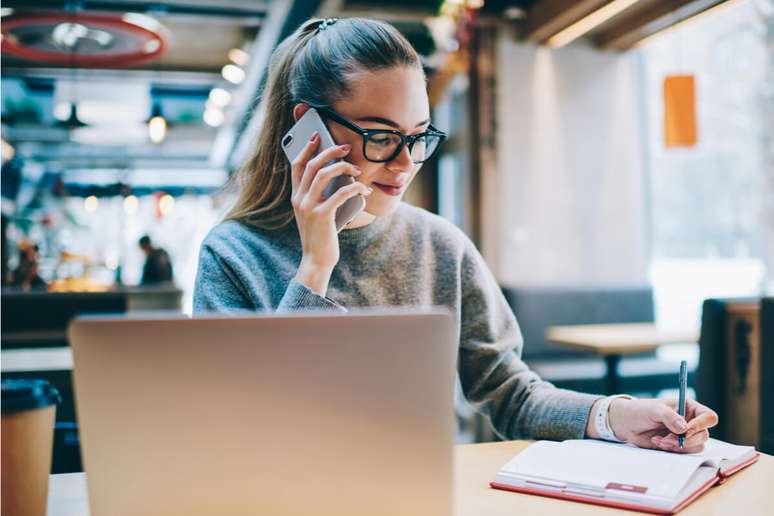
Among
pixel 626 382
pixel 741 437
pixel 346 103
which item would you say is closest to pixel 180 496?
pixel 346 103

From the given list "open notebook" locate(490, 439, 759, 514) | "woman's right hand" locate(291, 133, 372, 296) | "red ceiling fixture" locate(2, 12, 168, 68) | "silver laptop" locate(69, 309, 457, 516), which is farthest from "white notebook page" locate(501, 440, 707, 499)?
"red ceiling fixture" locate(2, 12, 168, 68)

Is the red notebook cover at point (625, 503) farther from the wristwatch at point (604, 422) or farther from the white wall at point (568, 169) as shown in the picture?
the white wall at point (568, 169)

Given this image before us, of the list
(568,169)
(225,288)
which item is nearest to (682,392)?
(225,288)

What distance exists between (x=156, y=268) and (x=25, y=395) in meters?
6.18

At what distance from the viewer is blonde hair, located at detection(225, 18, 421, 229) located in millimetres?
1154

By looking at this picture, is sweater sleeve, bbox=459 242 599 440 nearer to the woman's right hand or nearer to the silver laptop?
the woman's right hand

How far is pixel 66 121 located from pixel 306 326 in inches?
233

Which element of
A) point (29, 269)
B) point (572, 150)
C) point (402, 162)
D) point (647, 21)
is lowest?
point (29, 269)

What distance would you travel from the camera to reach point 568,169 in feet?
18.1

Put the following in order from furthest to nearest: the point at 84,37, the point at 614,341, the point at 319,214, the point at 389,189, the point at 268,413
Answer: the point at 84,37 → the point at 614,341 → the point at 389,189 → the point at 319,214 → the point at 268,413

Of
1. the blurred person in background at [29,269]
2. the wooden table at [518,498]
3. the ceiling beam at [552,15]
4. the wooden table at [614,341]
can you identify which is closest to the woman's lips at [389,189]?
the wooden table at [518,498]

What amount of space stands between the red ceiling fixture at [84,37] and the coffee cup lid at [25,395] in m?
4.19

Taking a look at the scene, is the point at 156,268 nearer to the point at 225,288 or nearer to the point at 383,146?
the point at 225,288

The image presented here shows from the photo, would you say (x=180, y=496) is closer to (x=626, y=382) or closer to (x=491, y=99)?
(x=626, y=382)
